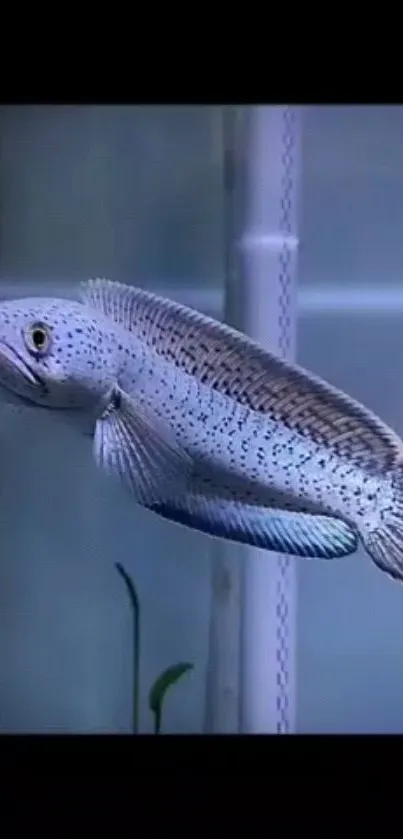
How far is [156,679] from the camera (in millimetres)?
1620

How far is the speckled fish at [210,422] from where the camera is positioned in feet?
5.25

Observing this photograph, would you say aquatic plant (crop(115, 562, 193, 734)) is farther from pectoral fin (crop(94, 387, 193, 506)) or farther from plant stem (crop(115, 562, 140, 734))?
pectoral fin (crop(94, 387, 193, 506))

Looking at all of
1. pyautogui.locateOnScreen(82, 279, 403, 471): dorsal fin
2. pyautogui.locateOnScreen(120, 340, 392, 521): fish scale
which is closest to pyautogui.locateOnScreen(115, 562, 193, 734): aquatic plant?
pyautogui.locateOnScreen(120, 340, 392, 521): fish scale

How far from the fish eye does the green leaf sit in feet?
1.67

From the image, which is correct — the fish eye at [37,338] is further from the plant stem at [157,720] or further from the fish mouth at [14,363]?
the plant stem at [157,720]

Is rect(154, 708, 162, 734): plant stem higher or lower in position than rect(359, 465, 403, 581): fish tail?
lower

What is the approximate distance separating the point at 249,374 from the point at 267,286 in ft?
0.44

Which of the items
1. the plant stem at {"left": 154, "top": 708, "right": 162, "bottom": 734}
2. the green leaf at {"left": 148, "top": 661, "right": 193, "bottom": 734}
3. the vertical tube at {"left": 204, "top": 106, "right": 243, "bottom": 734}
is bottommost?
the plant stem at {"left": 154, "top": 708, "right": 162, "bottom": 734}

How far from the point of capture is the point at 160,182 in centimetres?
160

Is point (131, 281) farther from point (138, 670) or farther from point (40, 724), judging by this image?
point (40, 724)

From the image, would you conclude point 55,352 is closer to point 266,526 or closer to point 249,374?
point 249,374

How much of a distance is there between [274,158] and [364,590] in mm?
656

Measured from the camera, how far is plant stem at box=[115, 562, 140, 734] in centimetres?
162
